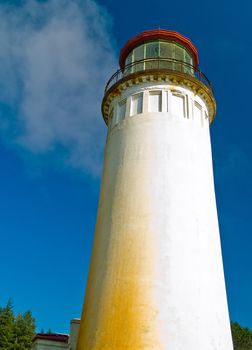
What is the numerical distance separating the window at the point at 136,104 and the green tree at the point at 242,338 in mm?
44309

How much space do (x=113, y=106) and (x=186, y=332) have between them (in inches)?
415

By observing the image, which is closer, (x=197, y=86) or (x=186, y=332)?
(x=186, y=332)

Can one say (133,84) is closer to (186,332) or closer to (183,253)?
(183,253)

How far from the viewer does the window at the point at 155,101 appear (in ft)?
Result: 49.9

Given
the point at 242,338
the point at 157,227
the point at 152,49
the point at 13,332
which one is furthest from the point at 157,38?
the point at 13,332

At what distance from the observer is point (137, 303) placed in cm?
1098

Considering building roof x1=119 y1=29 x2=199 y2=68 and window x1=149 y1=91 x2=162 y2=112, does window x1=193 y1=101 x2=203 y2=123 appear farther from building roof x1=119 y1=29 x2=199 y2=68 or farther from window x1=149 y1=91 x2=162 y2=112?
building roof x1=119 y1=29 x2=199 y2=68

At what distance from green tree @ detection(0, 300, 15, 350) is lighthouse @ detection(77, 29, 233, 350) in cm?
4414

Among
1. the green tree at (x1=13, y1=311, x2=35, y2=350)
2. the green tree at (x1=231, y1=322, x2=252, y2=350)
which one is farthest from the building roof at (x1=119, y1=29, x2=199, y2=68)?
the green tree at (x1=13, y1=311, x2=35, y2=350)

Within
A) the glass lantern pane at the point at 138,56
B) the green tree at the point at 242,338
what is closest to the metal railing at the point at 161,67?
the glass lantern pane at the point at 138,56

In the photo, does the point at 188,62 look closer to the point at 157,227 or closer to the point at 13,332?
the point at 157,227

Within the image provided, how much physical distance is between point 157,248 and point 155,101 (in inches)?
267

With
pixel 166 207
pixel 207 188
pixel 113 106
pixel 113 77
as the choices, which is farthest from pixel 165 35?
pixel 166 207

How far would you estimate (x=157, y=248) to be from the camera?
1174 cm
